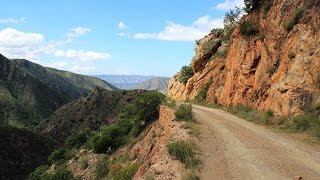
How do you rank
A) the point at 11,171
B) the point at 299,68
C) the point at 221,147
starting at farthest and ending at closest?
the point at 11,171 < the point at 299,68 < the point at 221,147

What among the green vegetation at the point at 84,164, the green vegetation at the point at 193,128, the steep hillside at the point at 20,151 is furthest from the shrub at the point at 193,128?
the steep hillside at the point at 20,151

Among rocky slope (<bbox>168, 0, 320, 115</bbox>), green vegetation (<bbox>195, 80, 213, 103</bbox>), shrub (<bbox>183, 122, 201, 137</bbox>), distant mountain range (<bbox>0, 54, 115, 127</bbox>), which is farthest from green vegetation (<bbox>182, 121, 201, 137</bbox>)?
distant mountain range (<bbox>0, 54, 115, 127</bbox>)

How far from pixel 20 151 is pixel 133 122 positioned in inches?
2681

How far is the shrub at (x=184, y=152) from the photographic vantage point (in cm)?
1256

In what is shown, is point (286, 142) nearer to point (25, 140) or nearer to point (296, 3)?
point (296, 3)

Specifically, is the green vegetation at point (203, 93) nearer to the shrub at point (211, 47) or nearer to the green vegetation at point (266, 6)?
the shrub at point (211, 47)

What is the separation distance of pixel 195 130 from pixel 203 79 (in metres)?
22.0

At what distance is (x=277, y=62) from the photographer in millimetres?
21344

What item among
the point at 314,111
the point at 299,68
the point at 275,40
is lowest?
the point at 314,111

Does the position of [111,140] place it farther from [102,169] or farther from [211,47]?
[211,47]

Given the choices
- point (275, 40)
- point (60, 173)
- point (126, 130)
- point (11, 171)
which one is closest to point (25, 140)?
point (11, 171)

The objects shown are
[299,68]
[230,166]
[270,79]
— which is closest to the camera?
[230,166]

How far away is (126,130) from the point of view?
2812cm

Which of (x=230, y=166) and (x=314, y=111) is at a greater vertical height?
(x=314, y=111)
